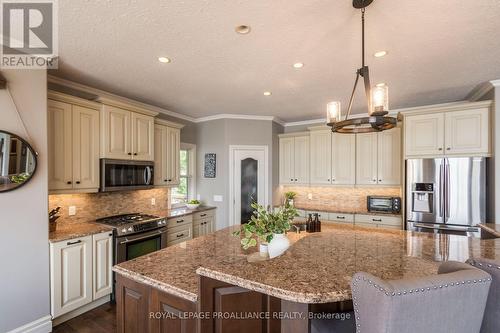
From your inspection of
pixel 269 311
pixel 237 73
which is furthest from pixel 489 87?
pixel 269 311

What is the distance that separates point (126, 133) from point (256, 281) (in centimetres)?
313

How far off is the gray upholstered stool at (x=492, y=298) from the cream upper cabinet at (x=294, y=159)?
13.2 ft

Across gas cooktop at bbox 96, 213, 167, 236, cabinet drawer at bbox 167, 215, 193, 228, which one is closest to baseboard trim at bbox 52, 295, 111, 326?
gas cooktop at bbox 96, 213, 167, 236

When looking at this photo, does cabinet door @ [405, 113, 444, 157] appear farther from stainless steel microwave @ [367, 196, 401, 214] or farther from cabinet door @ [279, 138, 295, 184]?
cabinet door @ [279, 138, 295, 184]

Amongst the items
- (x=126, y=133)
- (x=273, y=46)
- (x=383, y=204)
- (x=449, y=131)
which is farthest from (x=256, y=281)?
(x=383, y=204)

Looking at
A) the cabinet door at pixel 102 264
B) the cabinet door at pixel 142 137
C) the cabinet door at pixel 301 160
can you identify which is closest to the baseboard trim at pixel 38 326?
the cabinet door at pixel 102 264

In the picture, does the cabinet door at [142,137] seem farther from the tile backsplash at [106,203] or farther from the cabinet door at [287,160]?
the cabinet door at [287,160]

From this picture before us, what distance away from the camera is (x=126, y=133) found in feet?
11.4

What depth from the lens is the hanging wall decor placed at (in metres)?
5.05

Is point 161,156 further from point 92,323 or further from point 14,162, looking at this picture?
point 92,323

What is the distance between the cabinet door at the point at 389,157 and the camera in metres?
4.27

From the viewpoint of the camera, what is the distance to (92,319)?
8.98 ft

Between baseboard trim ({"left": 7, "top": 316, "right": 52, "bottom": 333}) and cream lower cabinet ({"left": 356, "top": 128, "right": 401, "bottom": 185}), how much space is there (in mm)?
4701

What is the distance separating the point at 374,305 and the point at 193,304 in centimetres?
94
